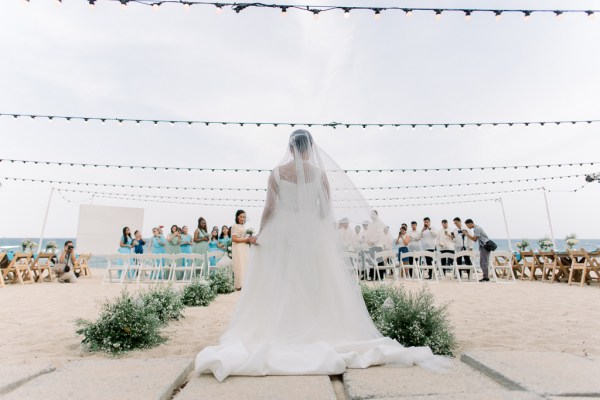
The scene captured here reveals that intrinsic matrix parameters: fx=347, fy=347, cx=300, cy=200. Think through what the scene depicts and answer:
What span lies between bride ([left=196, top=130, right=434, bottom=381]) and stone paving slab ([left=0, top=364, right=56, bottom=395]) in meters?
0.94

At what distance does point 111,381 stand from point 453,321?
3370 millimetres

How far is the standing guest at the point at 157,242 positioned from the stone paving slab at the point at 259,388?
9068mm

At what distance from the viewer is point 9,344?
2.99m

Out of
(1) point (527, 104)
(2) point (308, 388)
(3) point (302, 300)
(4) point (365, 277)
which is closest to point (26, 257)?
(4) point (365, 277)

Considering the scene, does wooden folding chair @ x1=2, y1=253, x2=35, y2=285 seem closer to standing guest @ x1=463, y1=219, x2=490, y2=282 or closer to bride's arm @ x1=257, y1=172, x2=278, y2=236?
bride's arm @ x1=257, y1=172, x2=278, y2=236

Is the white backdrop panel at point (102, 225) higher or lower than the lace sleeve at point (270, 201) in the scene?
higher

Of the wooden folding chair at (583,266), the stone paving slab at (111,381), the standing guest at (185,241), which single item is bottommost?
the stone paving slab at (111,381)

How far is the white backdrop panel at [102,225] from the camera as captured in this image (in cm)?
1448

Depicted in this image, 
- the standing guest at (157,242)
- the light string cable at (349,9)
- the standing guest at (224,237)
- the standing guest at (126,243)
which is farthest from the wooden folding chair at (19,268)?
the light string cable at (349,9)

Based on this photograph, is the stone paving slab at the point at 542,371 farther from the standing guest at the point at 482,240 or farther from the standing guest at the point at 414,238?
the standing guest at the point at 414,238

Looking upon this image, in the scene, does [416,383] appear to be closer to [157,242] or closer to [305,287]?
[305,287]

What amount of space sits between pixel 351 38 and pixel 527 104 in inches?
174

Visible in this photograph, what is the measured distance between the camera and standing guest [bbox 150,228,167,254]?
33.6ft

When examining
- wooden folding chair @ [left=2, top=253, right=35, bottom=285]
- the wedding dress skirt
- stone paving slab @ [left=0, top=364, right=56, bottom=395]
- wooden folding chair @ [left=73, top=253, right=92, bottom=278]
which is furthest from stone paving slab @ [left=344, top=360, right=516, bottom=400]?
wooden folding chair @ [left=73, top=253, right=92, bottom=278]
